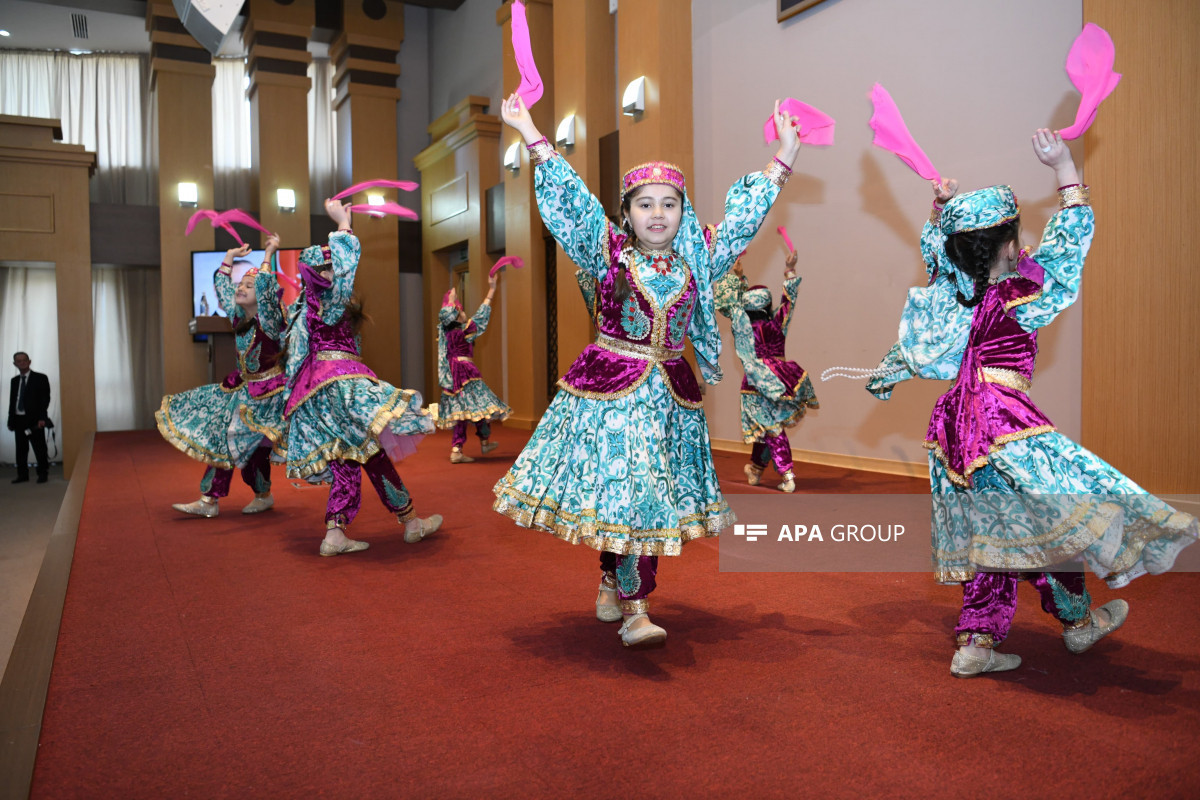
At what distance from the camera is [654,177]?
2.42 metres

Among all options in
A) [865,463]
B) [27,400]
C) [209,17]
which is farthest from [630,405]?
[27,400]

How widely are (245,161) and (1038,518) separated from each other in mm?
12975

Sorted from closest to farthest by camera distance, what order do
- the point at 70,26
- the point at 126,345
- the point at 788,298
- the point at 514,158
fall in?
the point at 788,298, the point at 514,158, the point at 70,26, the point at 126,345

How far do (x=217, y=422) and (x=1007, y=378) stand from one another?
391cm

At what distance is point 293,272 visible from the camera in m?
11.4

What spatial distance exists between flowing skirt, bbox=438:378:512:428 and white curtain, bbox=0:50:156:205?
25.1 feet

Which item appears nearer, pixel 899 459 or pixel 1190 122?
pixel 1190 122

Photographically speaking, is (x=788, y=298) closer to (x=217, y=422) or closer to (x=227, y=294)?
(x=227, y=294)

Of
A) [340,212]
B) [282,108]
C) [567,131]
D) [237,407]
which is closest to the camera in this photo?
[340,212]

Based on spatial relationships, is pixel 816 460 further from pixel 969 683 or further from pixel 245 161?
pixel 245 161

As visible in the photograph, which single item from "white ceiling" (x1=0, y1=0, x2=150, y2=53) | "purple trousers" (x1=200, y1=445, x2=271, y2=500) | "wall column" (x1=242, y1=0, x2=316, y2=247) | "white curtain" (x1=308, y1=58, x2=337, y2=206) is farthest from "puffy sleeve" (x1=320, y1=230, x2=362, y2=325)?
"white ceiling" (x1=0, y1=0, x2=150, y2=53)

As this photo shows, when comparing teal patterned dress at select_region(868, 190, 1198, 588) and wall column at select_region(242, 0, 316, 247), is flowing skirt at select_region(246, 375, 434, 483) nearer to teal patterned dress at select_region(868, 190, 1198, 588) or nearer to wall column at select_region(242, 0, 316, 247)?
teal patterned dress at select_region(868, 190, 1198, 588)

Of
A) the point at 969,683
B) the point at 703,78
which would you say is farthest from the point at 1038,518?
the point at 703,78

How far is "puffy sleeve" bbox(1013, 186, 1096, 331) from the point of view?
2.11 m
